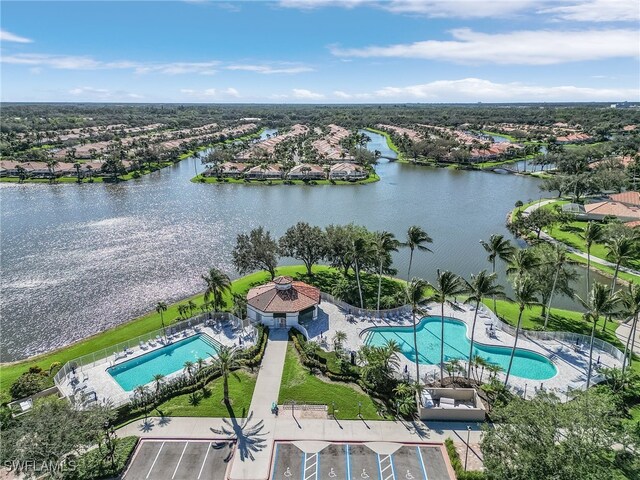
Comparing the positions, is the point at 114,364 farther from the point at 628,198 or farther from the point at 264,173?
the point at 628,198

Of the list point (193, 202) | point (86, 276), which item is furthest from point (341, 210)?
point (86, 276)

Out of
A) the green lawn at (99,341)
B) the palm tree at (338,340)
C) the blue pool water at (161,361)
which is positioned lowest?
→ the green lawn at (99,341)

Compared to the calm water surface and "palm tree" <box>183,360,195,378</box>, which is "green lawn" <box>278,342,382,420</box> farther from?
the calm water surface

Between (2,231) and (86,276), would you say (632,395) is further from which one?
(2,231)

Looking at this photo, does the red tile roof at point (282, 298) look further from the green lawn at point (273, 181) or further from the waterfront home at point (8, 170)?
the waterfront home at point (8, 170)

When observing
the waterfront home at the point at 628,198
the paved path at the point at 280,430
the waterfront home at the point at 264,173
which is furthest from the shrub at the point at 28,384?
the waterfront home at the point at 264,173

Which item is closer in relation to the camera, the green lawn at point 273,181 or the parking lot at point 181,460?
the parking lot at point 181,460

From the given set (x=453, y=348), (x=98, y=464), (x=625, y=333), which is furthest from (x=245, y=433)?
(x=625, y=333)
